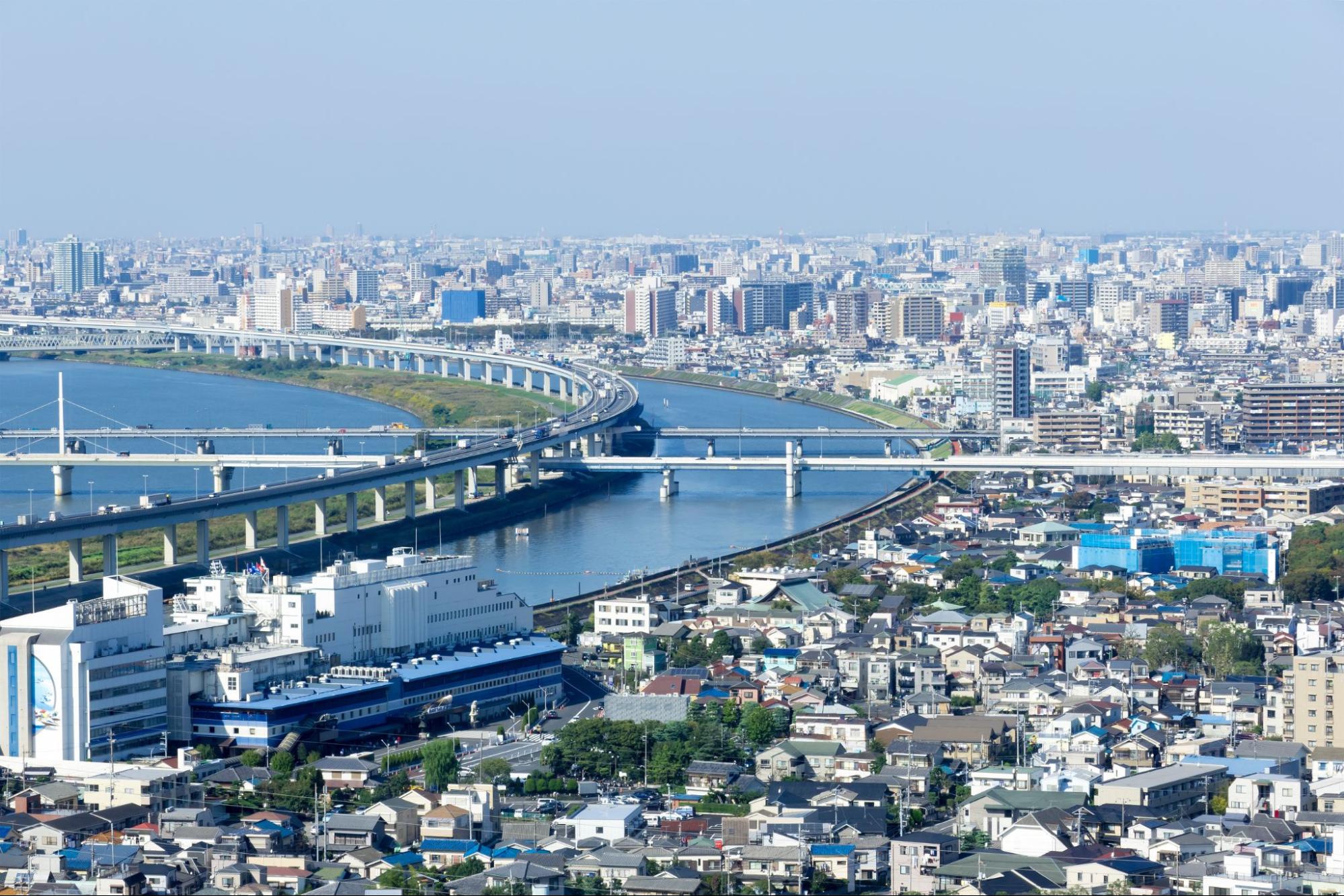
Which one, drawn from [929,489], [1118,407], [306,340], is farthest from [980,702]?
[306,340]

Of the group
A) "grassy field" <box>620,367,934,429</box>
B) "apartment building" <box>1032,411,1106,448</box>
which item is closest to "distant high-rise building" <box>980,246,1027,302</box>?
"grassy field" <box>620,367,934,429</box>

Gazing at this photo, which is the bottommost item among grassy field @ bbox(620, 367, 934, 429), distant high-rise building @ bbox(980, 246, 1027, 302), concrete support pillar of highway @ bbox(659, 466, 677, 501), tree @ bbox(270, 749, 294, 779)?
grassy field @ bbox(620, 367, 934, 429)

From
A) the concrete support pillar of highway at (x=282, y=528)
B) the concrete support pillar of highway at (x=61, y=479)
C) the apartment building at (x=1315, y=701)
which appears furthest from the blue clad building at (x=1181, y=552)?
the concrete support pillar of highway at (x=61, y=479)

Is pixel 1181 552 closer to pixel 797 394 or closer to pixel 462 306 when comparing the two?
pixel 797 394

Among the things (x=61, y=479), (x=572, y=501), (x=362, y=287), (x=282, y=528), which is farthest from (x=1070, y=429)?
(x=362, y=287)

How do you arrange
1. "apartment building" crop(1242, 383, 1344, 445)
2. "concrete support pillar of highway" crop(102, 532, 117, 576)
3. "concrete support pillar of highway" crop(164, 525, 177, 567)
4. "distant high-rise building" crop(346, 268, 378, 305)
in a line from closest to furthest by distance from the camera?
"concrete support pillar of highway" crop(102, 532, 117, 576) → "concrete support pillar of highway" crop(164, 525, 177, 567) → "apartment building" crop(1242, 383, 1344, 445) → "distant high-rise building" crop(346, 268, 378, 305)

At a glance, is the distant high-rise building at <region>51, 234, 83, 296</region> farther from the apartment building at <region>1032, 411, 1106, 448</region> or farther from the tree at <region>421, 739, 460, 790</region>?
the tree at <region>421, 739, 460, 790</region>
